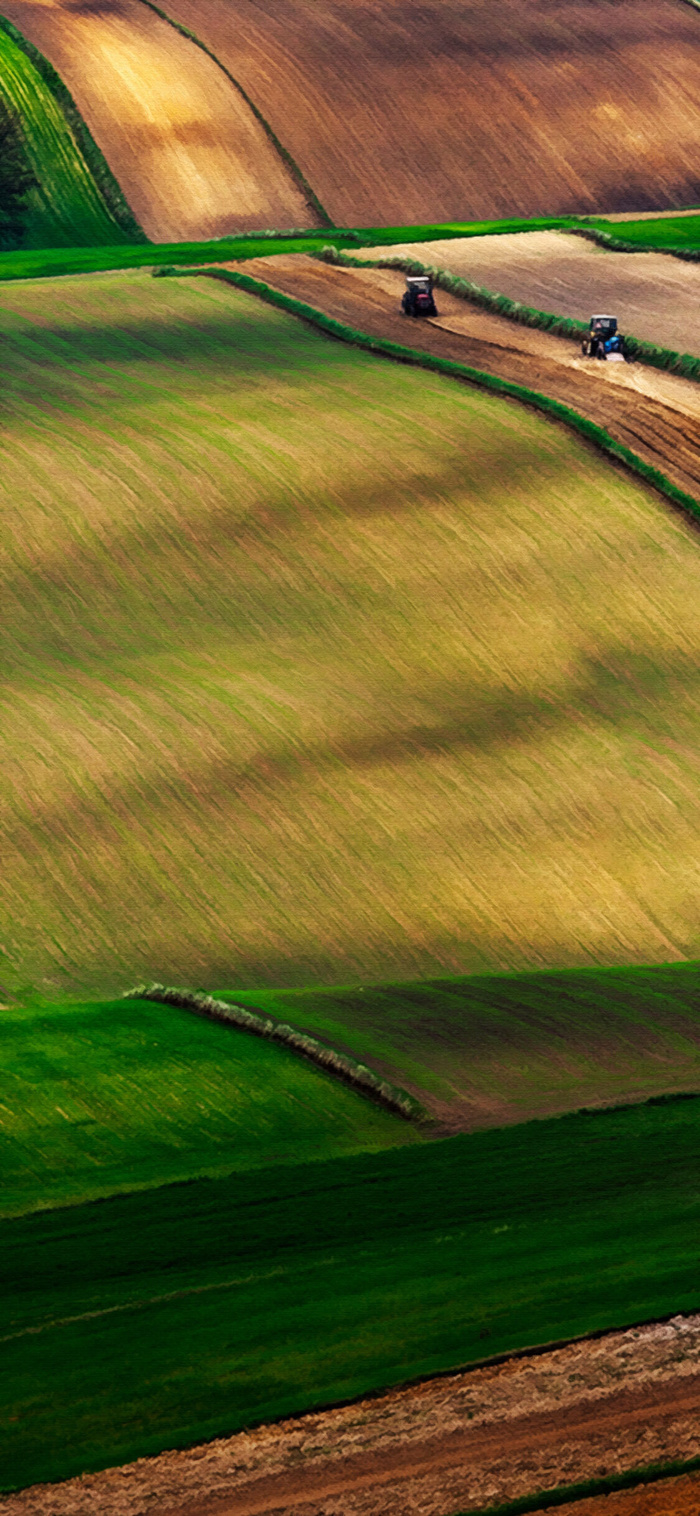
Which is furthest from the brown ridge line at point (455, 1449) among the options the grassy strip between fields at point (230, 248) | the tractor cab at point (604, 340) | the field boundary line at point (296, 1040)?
the grassy strip between fields at point (230, 248)

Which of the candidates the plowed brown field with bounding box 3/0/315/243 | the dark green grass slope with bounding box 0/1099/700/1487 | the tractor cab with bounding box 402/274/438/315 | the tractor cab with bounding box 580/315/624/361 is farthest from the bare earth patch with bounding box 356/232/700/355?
the dark green grass slope with bounding box 0/1099/700/1487

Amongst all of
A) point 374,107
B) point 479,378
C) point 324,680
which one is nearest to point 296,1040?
point 324,680

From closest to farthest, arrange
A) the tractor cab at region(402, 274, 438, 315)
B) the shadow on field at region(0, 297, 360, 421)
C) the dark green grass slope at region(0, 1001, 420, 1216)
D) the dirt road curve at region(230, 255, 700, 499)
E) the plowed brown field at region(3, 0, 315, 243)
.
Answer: the dark green grass slope at region(0, 1001, 420, 1216)
the dirt road curve at region(230, 255, 700, 499)
the shadow on field at region(0, 297, 360, 421)
the tractor cab at region(402, 274, 438, 315)
the plowed brown field at region(3, 0, 315, 243)

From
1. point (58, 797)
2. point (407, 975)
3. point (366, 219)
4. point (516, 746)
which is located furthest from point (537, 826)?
point (366, 219)

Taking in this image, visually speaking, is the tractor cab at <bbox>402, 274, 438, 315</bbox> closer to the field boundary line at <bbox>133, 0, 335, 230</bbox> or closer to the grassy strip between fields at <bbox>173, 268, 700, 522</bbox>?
the grassy strip between fields at <bbox>173, 268, 700, 522</bbox>

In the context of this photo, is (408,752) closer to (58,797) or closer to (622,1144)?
(58,797)
